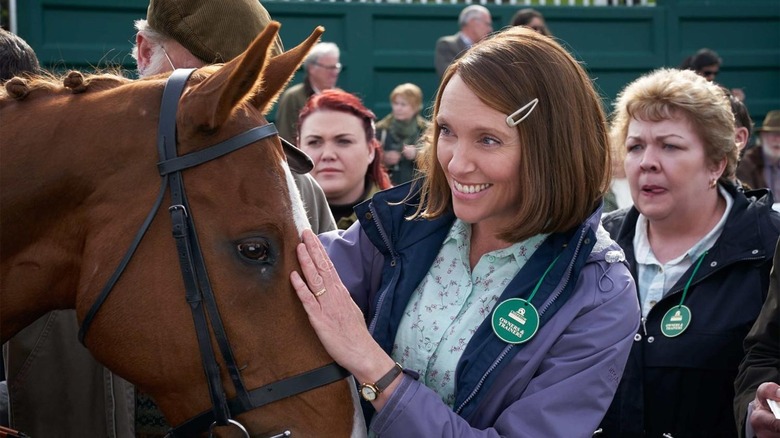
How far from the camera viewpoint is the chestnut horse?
7.20 ft

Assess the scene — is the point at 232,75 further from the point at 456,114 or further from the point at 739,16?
the point at 739,16

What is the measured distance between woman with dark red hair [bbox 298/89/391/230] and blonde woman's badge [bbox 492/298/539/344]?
89.6 inches

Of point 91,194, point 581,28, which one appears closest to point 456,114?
point 91,194

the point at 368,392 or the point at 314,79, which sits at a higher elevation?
the point at 314,79

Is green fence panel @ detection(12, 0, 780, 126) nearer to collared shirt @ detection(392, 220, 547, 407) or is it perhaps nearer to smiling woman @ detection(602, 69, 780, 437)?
smiling woman @ detection(602, 69, 780, 437)

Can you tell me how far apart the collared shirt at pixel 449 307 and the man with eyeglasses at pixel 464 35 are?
622 cm

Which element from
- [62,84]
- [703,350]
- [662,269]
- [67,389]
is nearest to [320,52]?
[662,269]

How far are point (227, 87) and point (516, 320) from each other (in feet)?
3.06

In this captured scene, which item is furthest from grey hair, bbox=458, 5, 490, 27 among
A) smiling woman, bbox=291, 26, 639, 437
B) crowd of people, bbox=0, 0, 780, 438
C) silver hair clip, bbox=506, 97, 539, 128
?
silver hair clip, bbox=506, 97, 539, 128

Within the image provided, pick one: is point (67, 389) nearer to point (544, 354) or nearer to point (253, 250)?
point (253, 250)

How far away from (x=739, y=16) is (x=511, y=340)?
9105 mm

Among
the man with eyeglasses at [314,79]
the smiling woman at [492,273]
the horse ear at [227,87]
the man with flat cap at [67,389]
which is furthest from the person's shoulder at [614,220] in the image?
the man with eyeglasses at [314,79]

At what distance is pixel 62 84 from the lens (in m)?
2.37

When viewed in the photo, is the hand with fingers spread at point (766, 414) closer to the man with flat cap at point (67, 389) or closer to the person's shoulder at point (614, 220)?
the person's shoulder at point (614, 220)
